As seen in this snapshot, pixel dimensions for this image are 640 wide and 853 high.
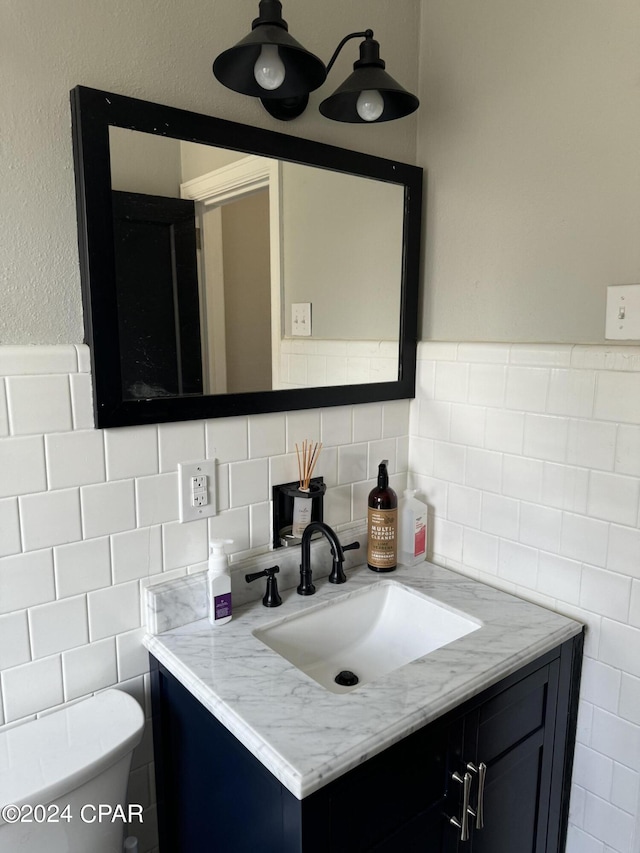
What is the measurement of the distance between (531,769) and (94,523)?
1.05 metres

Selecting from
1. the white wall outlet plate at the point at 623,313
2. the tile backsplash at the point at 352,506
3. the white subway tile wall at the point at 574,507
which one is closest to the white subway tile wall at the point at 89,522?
the tile backsplash at the point at 352,506

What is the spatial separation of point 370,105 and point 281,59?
245mm

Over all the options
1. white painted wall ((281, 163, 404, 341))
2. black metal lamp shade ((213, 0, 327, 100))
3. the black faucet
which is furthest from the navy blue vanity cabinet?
black metal lamp shade ((213, 0, 327, 100))

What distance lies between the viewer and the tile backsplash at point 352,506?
111cm

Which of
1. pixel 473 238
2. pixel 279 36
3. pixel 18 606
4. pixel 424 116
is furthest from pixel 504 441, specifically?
pixel 18 606

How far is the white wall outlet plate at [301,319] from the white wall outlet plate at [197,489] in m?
0.38

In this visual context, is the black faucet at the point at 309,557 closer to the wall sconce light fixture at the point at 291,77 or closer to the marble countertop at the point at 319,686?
the marble countertop at the point at 319,686

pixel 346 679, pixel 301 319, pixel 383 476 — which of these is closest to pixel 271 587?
pixel 346 679

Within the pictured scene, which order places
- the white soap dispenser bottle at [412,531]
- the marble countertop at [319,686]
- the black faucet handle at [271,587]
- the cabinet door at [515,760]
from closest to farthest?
the marble countertop at [319,686]
the cabinet door at [515,760]
the black faucet handle at [271,587]
the white soap dispenser bottle at [412,531]

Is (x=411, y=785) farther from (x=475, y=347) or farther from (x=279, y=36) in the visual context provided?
(x=279, y=36)

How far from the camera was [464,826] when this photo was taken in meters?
1.13

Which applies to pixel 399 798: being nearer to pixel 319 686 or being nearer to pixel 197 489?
pixel 319 686

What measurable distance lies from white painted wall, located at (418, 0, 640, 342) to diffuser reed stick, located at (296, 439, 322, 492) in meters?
0.46

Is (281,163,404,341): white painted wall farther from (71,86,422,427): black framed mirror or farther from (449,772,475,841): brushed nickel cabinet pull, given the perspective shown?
(449,772,475,841): brushed nickel cabinet pull
